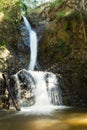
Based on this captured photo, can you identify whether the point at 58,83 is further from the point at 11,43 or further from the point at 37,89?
the point at 11,43

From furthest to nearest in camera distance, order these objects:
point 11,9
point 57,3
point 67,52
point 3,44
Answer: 1. point 11,9
2. point 57,3
3. point 67,52
4. point 3,44

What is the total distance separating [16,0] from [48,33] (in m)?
3.76

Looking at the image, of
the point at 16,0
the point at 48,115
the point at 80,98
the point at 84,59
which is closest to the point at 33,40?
the point at 16,0

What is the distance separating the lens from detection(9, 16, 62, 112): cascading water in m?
19.2

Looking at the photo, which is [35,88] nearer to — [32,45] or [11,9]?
[32,45]

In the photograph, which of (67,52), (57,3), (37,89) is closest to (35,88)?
(37,89)

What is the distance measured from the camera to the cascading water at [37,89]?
1923 cm

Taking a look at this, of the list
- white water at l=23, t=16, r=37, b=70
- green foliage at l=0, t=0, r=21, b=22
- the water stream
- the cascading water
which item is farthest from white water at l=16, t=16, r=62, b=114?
green foliage at l=0, t=0, r=21, b=22

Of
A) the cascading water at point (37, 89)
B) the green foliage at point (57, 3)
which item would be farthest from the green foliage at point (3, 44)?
the green foliage at point (57, 3)

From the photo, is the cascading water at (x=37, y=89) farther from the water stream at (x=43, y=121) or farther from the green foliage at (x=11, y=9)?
the green foliage at (x=11, y=9)

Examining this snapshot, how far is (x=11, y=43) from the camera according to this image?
25.2 m

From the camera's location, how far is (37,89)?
2030 cm

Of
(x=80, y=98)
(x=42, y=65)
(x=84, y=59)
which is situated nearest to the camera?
(x=80, y=98)

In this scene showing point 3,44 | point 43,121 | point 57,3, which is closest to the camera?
point 43,121
